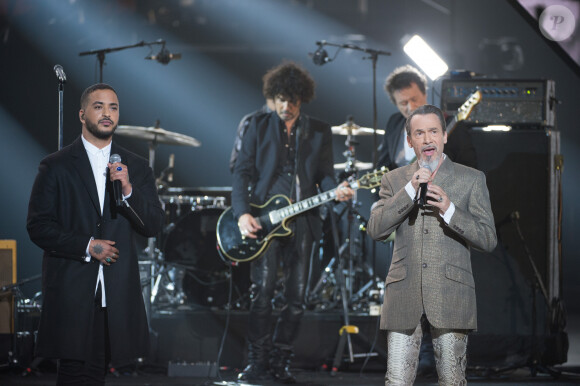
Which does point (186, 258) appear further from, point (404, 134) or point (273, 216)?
point (404, 134)

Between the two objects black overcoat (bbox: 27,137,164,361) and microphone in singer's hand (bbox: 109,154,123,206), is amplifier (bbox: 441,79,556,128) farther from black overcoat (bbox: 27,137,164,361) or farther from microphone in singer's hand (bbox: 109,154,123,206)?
microphone in singer's hand (bbox: 109,154,123,206)

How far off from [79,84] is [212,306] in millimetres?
3731

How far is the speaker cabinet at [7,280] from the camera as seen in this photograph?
568cm

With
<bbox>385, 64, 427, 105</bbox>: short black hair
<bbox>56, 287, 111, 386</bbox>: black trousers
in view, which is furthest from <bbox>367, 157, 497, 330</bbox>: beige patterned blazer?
<bbox>385, 64, 427, 105</bbox>: short black hair

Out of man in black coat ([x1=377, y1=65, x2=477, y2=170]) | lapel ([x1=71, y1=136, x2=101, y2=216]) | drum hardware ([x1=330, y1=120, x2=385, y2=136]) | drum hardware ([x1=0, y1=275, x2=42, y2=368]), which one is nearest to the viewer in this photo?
lapel ([x1=71, y1=136, x2=101, y2=216])

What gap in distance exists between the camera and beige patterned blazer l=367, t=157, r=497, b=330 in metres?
2.98

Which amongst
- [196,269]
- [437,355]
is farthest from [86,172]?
[196,269]

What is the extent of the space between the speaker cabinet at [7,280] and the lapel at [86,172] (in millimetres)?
2701

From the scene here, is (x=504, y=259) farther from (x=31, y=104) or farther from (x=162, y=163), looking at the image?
(x=31, y=104)

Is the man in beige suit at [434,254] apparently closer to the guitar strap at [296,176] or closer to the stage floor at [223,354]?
the guitar strap at [296,176]

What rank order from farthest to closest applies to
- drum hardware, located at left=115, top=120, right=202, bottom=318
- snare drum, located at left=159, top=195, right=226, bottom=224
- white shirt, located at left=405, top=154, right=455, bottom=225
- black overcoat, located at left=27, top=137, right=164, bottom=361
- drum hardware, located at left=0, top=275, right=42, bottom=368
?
snare drum, located at left=159, top=195, right=226, bottom=224 → drum hardware, located at left=115, top=120, right=202, bottom=318 → drum hardware, located at left=0, top=275, right=42, bottom=368 → black overcoat, located at left=27, top=137, right=164, bottom=361 → white shirt, located at left=405, top=154, right=455, bottom=225

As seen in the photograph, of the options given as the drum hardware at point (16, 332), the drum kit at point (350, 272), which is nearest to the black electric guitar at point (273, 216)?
the drum kit at point (350, 272)

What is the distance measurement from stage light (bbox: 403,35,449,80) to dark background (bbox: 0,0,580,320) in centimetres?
337

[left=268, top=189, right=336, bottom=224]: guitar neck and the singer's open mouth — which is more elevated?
the singer's open mouth
